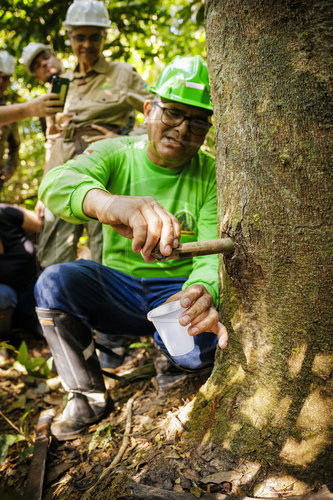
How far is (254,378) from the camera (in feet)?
4.49

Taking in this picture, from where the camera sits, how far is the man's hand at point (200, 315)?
4.54 feet

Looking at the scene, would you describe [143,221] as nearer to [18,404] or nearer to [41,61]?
[18,404]

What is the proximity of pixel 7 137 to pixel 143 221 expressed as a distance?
4.03 metres

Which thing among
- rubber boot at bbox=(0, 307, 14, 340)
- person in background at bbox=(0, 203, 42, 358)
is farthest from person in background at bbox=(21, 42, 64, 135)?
rubber boot at bbox=(0, 307, 14, 340)

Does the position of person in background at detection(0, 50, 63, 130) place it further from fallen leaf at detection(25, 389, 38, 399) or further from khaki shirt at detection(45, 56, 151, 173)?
fallen leaf at detection(25, 389, 38, 399)

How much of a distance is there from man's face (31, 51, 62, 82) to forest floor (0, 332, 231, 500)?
128 inches

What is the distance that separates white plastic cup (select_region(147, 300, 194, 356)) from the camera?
4.63ft

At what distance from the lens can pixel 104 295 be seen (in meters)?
2.00

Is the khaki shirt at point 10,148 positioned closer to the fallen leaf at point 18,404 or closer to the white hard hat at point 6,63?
the white hard hat at point 6,63

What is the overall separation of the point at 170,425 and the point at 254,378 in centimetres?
48

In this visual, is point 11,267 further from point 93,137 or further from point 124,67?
point 124,67

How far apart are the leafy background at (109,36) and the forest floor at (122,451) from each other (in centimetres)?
228

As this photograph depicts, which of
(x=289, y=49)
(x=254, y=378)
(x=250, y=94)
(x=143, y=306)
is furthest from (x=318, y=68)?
(x=143, y=306)

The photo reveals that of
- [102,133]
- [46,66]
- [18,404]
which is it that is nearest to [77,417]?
[18,404]
